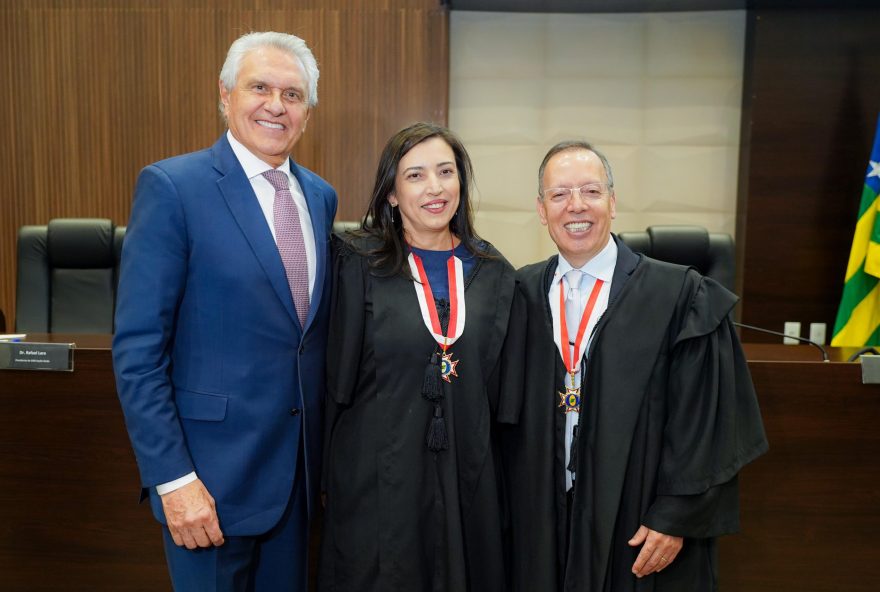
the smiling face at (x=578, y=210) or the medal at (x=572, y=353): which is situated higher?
the smiling face at (x=578, y=210)

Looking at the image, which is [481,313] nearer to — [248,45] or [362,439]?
[362,439]

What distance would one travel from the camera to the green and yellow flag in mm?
4180

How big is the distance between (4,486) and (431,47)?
139 inches

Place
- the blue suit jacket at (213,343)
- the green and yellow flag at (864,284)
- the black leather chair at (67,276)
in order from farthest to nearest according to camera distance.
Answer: the green and yellow flag at (864,284) < the black leather chair at (67,276) < the blue suit jacket at (213,343)

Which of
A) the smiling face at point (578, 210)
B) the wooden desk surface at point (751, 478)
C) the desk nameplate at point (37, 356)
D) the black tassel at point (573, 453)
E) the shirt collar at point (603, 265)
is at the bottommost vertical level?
the wooden desk surface at point (751, 478)

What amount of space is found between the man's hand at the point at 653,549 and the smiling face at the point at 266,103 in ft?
4.18

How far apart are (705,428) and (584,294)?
443mm

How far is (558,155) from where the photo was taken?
1877 mm

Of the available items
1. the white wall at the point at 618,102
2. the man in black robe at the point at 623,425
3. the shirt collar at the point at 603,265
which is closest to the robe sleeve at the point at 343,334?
the man in black robe at the point at 623,425

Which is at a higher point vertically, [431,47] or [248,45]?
[431,47]

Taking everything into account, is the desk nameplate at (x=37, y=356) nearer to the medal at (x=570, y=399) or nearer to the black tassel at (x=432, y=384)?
the black tassel at (x=432, y=384)

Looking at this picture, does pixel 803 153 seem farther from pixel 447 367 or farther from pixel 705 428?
pixel 447 367

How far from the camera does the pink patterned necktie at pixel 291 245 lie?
5.58 ft

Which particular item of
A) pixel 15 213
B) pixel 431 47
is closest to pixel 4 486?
pixel 15 213
